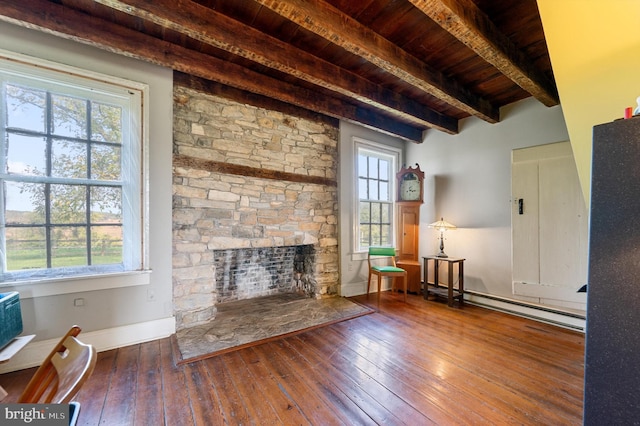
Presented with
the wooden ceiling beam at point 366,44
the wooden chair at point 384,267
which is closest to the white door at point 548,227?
the wooden ceiling beam at point 366,44

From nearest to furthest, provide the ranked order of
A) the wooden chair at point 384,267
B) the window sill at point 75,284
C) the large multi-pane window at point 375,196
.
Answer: the window sill at point 75,284 < the wooden chair at point 384,267 < the large multi-pane window at point 375,196

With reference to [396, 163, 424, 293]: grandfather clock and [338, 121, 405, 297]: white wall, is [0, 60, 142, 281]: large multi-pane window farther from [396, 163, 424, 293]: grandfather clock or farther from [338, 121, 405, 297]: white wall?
[396, 163, 424, 293]: grandfather clock

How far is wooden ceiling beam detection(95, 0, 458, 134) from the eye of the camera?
1.75 metres

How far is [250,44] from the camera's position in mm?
2107

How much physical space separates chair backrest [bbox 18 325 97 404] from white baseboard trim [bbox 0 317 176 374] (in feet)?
5.24

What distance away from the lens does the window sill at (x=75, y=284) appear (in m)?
2.01

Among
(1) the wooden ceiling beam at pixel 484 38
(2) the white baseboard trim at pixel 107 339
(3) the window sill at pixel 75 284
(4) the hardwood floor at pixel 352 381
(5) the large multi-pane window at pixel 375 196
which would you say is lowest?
(4) the hardwood floor at pixel 352 381

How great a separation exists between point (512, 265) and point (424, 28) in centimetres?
310

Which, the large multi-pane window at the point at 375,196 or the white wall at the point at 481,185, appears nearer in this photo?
the white wall at the point at 481,185

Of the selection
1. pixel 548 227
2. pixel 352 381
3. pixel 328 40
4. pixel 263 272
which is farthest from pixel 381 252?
pixel 328 40

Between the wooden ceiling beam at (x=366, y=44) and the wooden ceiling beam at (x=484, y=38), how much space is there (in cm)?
50

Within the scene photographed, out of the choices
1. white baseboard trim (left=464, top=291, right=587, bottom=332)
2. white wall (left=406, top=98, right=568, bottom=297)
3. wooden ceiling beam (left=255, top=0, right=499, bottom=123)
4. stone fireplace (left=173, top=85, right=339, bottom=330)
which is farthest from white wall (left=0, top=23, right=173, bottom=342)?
white baseboard trim (left=464, top=291, right=587, bottom=332)

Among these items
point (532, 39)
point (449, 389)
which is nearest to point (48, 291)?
point (449, 389)

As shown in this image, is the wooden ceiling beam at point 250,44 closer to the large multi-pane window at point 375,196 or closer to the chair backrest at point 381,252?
the large multi-pane window at point 375,196
